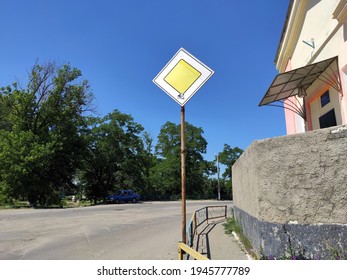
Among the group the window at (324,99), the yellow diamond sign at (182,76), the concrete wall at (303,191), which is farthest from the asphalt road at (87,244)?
the window at (324,99)

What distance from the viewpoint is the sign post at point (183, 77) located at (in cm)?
328

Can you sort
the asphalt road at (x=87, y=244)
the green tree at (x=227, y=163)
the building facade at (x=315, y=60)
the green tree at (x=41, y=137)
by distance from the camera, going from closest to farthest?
the building facade at (x=315, y=60) < the asphalt road at (x=87, y=244) < the green tree at (x=41, y=137) < the green tree at (x=227, y=163)

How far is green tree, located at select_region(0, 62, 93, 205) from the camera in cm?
2825

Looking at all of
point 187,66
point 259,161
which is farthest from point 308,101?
point 187,66

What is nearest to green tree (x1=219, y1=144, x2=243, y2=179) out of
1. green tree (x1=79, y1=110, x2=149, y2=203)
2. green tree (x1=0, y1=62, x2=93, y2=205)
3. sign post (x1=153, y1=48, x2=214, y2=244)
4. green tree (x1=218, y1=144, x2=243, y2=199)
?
green tree (x1=218, y1=144, x2=243, y2=199)

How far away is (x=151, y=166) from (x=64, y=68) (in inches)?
1094

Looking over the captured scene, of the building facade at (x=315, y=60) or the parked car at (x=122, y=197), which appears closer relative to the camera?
the building facade at (x=315, y=60)

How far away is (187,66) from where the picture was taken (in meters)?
3.32

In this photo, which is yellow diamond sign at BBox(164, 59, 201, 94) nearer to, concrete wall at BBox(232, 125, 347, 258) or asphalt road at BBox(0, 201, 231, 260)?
concrete wall at BBox(232, 125, 347, 258)

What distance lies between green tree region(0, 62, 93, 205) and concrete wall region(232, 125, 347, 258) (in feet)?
88.5

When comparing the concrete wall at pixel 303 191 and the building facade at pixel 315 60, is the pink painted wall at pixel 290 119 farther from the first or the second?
the concrete wall at pixel 303 191

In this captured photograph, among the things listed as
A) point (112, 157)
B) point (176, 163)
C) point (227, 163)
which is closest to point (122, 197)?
point (112, 157)

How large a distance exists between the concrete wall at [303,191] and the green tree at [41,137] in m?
27.0
